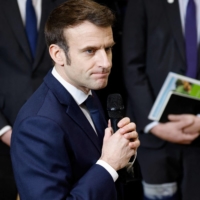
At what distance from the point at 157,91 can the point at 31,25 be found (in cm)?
80

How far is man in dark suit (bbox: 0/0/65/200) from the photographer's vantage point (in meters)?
2.58

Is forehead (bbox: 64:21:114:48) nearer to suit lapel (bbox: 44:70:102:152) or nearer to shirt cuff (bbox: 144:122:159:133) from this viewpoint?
suit lapel (bbox: 44:70:102:152)

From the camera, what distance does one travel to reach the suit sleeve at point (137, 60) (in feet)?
9.03

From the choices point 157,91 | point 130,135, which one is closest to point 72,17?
point 130,135

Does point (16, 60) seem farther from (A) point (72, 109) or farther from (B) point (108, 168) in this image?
(B) point (108, 168)

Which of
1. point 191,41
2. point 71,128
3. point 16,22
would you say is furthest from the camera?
point 191,41

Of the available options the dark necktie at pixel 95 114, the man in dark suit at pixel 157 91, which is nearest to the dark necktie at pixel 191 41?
the man in dark suit at pixel 157 91

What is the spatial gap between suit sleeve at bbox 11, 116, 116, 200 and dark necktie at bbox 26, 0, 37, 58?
1.13 metres

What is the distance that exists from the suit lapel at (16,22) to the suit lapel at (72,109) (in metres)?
0.94

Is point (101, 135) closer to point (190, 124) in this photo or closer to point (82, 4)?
point (82, 4)

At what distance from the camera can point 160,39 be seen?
2.72 meters

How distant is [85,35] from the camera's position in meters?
1.64

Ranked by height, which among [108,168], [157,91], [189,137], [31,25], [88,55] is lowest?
[189,137]

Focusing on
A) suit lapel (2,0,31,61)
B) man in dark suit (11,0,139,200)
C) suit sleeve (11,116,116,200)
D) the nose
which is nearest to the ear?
man in dark suit (11,0,139,200)
